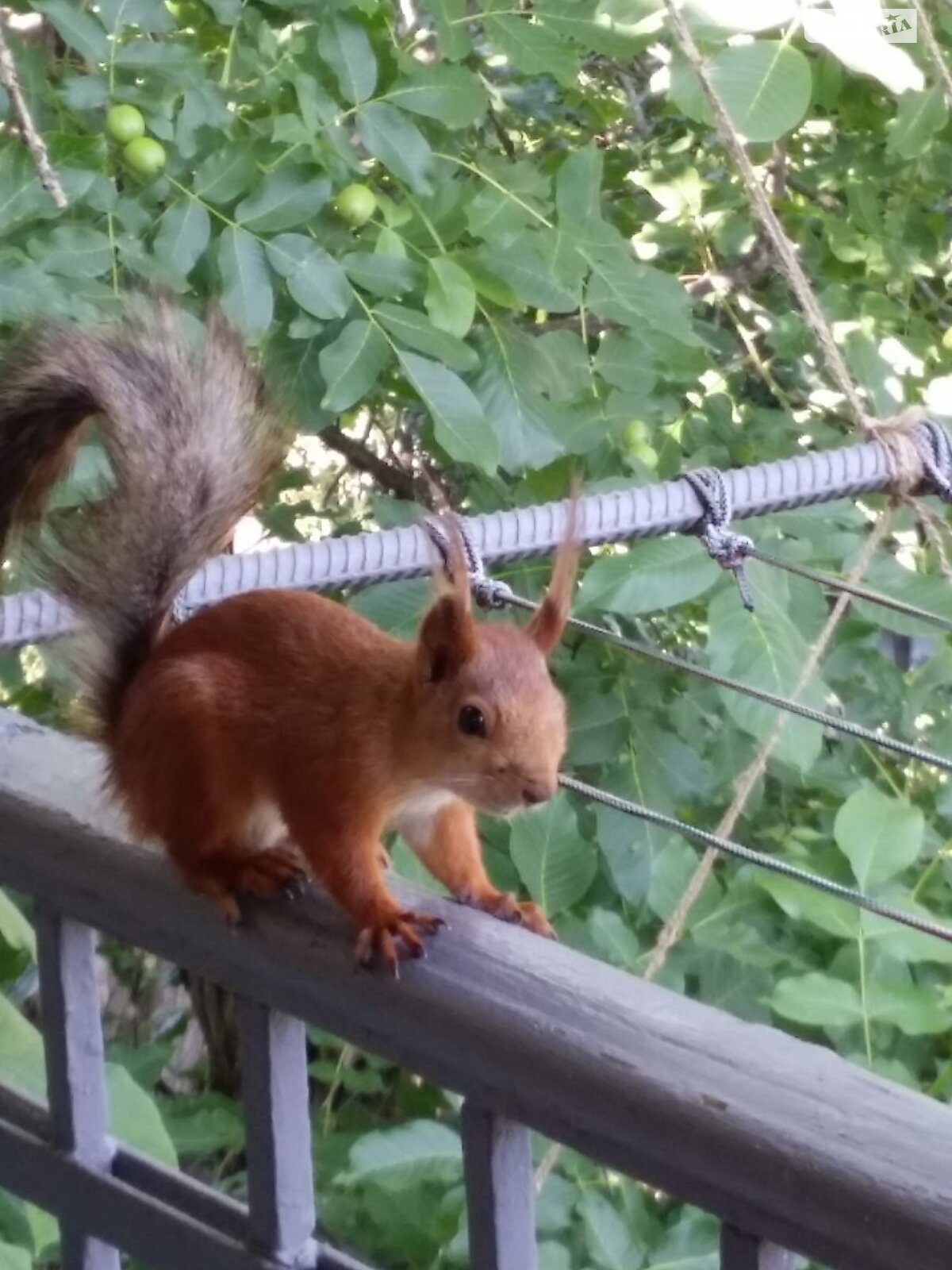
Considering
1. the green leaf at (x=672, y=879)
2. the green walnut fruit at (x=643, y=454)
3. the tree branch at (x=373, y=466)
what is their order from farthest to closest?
the tree branch at (x=373, y=466)
the green walnut fruit at (x=643, y=454)
the green leaf at (x=672, y=879)

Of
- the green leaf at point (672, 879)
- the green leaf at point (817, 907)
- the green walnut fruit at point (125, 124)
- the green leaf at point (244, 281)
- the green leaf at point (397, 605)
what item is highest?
the green walnut fruit at point (125, 124)

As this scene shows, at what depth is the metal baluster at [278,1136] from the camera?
0.62m

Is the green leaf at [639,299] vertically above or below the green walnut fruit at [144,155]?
below

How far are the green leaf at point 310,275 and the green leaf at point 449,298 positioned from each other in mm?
79

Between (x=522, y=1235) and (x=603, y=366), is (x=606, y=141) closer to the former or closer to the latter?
(x=603, y=366)

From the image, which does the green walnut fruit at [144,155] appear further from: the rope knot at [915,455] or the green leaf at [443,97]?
the rope knot at [915,455]

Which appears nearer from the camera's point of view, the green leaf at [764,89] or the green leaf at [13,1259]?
the green leaf at [13,1259]

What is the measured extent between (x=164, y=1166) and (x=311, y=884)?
0.13m

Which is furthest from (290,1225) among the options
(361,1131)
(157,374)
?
(361,1131)

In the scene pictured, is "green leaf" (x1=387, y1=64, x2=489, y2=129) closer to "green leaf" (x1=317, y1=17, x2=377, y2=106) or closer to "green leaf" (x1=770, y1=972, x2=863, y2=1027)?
"green leaf" (x1=317, y1=17, x2=377, y2=106)

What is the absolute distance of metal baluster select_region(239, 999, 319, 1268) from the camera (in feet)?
2.03

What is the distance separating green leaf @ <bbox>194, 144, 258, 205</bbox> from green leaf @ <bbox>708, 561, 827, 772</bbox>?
0.48 meters

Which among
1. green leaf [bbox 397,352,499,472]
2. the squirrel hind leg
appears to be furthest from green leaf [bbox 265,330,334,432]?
the squirrel hind leg

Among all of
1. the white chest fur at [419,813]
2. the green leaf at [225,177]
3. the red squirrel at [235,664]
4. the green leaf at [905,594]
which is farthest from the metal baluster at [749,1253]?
the green leaf at [225,177]
